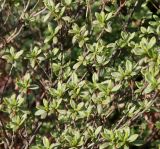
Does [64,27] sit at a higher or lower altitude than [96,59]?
higher

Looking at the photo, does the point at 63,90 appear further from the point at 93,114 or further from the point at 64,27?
the point at 64,27

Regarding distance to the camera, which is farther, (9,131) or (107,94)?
(9,131)

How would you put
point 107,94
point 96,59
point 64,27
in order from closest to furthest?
point 107,94
point 96,59
point 64,27

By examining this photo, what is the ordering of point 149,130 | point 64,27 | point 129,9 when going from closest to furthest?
point 64,27
point 129,9
point 149,130

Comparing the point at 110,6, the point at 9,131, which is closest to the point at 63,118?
the point at 9,131

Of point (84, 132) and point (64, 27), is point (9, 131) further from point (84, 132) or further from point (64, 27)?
point (64, 27)

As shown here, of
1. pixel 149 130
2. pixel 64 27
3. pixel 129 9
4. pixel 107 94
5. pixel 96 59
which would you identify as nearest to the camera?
pixel 107 94

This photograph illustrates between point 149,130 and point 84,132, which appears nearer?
point 84,132

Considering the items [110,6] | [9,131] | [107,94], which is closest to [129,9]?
[110,6]

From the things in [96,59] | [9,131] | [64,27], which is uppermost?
[64,27]
